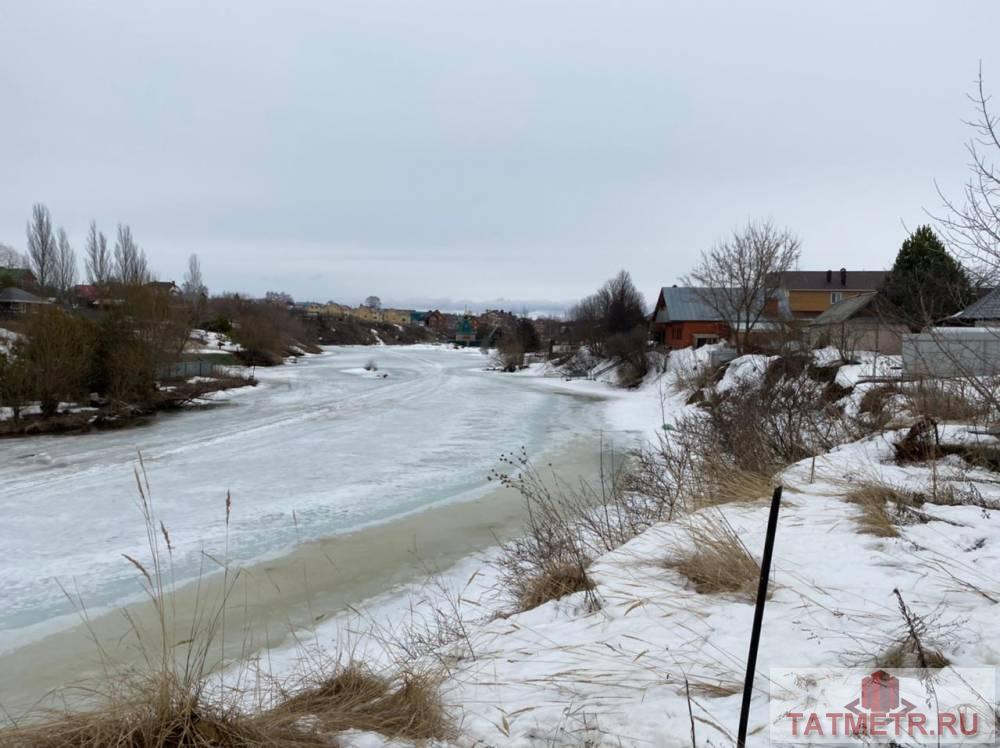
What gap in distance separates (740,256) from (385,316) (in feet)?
537

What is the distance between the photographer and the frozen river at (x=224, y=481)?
7.91m

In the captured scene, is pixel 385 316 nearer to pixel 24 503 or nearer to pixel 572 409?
pixel 572 409

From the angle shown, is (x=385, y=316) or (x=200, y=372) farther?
(x=385, y=316)

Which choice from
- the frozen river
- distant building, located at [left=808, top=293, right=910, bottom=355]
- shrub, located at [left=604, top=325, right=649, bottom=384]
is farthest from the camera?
shrub, located at [left=604, top=325, right=649, bottom=384]

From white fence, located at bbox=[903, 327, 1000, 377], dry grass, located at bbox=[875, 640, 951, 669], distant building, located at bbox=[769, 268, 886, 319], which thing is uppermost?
distant building, located at bbox=[769, 268, 886, 319]

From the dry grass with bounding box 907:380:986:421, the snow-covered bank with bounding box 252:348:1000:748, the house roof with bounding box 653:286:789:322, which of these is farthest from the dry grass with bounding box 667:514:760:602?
the house roof with bounding box 653:286:789:322

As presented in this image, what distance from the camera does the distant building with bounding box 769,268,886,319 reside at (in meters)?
57.8

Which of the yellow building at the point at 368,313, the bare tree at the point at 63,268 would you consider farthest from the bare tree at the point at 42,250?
the yellow building at the point at 368,313

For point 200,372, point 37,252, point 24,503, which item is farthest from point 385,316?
point 24,503

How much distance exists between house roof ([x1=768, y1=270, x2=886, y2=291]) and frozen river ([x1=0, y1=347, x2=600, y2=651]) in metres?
A: 42.4

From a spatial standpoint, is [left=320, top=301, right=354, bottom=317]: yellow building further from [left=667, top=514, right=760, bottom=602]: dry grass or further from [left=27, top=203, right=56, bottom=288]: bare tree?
[left=667, top=514, right=760, bottom=602]: dry grass

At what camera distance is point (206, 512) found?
33.9 ft

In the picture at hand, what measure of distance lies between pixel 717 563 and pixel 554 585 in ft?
4.30

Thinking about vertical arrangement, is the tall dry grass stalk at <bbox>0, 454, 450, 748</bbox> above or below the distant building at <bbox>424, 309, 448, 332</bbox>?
below
